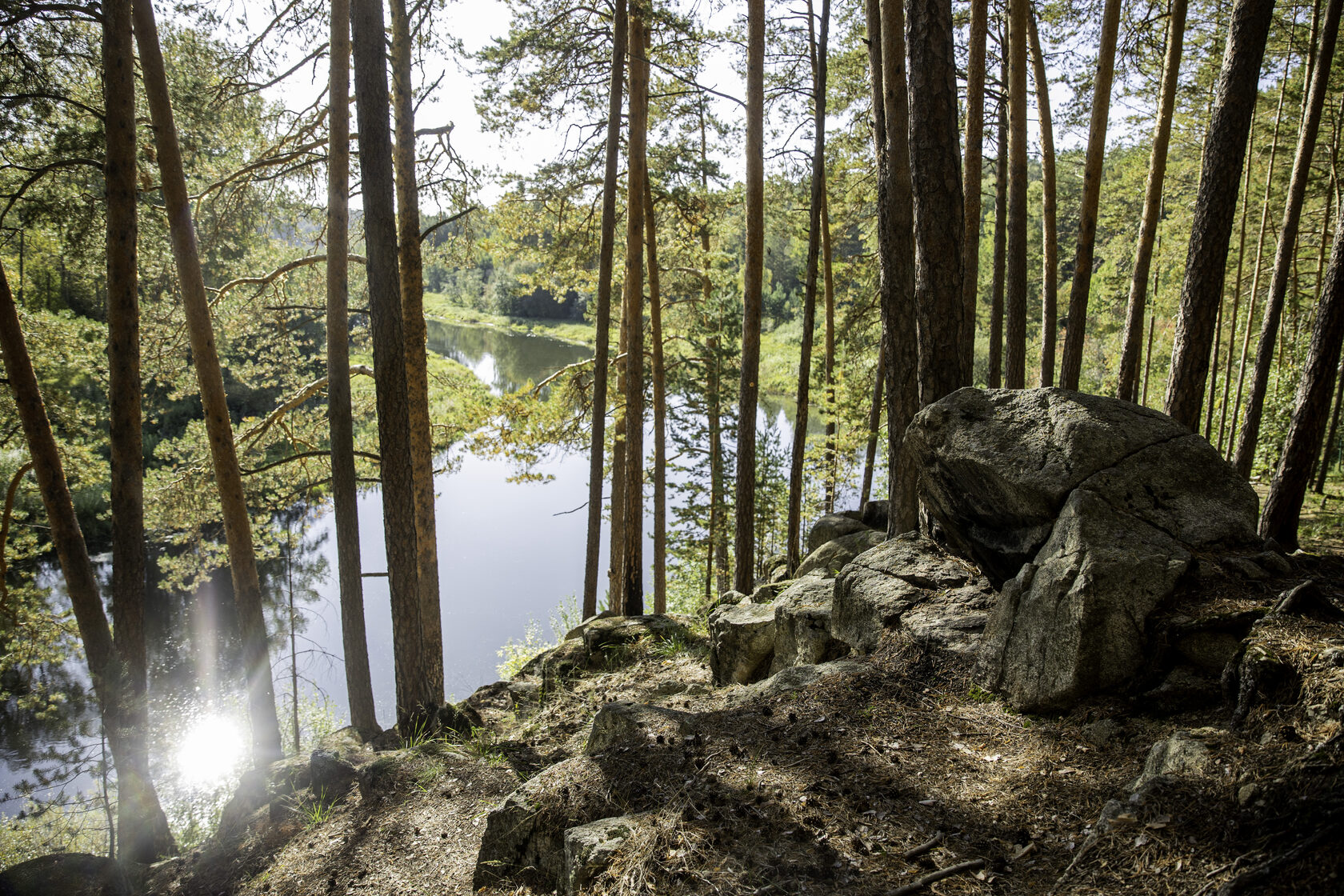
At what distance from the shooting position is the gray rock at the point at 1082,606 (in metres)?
2.99

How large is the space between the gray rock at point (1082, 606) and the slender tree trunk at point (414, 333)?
523 centimetres

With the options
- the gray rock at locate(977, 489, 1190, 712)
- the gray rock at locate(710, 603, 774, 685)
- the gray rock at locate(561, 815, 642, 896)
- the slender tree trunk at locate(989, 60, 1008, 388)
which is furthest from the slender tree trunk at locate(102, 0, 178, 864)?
the slender tree trunk at locate(989, 60, 1008, 388)

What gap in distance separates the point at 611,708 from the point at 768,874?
1743 mm

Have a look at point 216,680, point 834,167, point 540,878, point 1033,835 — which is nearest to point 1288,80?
point 834,167

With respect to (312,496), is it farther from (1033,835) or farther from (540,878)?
(1033,835)

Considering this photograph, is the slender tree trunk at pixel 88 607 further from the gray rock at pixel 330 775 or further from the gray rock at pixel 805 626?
the gray rock at pixel 805 626

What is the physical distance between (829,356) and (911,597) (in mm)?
8721

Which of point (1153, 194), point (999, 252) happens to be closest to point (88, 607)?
point (1153, 194)

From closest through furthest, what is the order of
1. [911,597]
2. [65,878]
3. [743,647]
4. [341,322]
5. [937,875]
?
[937,875]
[911,597]
[65,878]
[743,647]
[341,322]

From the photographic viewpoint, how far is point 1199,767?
221cm

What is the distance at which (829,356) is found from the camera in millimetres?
12484

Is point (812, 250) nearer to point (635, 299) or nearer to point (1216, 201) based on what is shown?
point (635, 299)

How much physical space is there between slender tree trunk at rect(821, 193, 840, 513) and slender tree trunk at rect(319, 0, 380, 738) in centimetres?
666

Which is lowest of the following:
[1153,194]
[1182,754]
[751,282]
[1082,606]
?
[1182,754]
